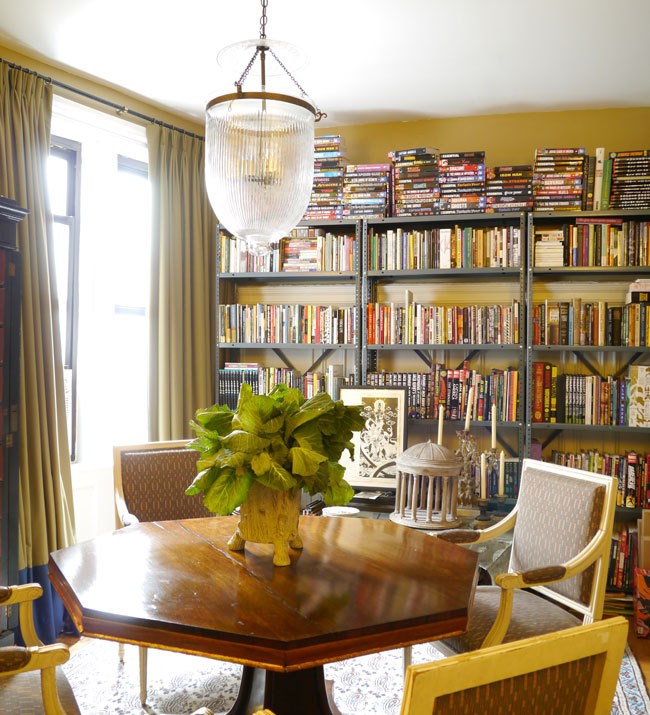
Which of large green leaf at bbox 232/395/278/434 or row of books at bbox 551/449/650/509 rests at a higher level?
large green leaf at bbox 232/395/278/434

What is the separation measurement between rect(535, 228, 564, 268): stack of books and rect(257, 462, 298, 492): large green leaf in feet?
7.87

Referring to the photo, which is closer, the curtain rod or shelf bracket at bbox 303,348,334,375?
the curtain rod

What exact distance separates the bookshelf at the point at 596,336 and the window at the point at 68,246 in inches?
93.0

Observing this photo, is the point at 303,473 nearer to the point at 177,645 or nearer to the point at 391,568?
the point at 391,568

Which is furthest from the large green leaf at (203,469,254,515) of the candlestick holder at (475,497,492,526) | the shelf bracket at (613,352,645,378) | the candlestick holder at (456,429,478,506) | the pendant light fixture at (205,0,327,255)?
the shelf bracket at (613,352,645,378)

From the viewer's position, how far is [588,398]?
3512 mm

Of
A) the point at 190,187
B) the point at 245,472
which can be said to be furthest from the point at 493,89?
the point at 245,472

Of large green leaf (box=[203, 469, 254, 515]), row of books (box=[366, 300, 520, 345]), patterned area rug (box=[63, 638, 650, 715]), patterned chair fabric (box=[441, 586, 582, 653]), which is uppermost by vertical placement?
row of books (box=[366, 300, 520, 345])

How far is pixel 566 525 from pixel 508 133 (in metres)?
2.52

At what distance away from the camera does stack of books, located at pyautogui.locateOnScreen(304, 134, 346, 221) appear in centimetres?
382

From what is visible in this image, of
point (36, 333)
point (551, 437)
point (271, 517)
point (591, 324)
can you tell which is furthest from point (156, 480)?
point (591, 324)

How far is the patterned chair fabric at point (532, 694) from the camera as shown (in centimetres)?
87

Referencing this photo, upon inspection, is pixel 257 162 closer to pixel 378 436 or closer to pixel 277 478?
pixel 277 478

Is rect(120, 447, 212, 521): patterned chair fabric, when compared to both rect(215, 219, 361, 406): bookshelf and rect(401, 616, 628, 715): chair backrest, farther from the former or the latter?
rect(401, 616, 628, 715): chair backrest
